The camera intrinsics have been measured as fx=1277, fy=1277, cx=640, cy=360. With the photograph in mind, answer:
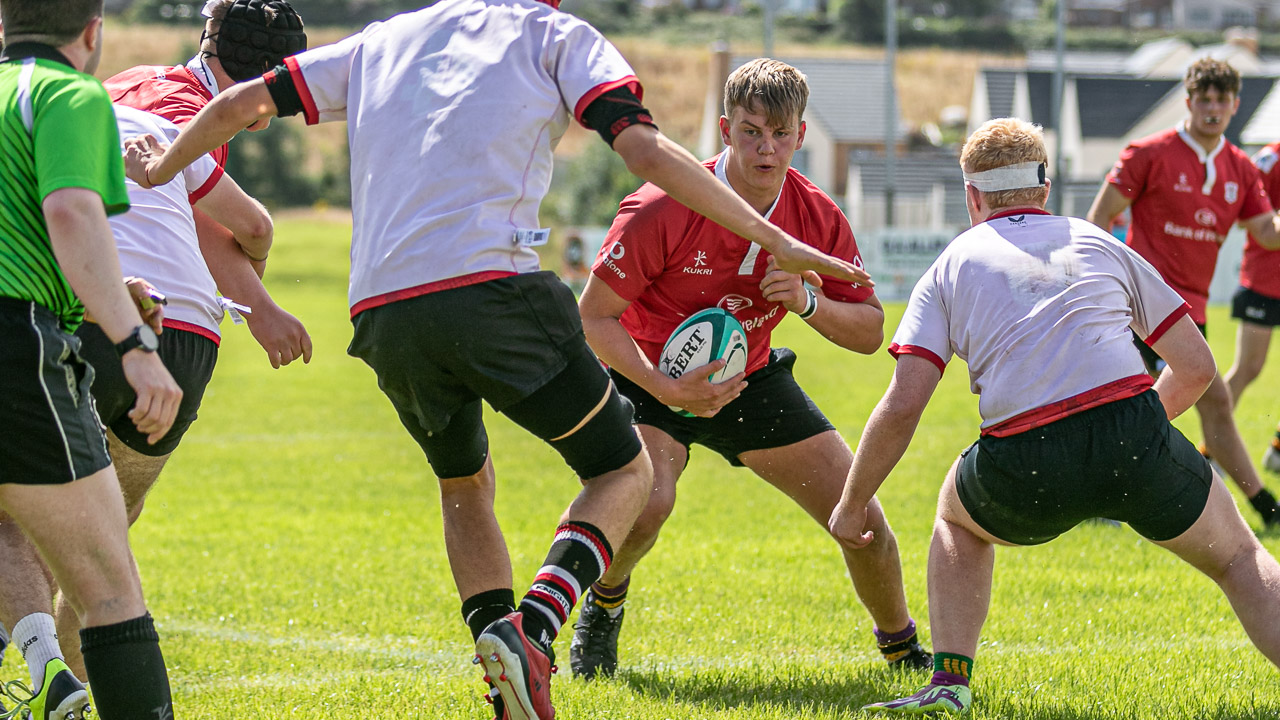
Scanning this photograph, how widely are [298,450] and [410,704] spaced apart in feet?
26.4

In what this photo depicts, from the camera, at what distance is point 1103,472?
3.92 meters

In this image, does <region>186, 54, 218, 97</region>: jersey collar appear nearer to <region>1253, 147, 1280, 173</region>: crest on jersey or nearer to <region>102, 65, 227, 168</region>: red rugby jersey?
<region>102, 65, 227, 168</region>: red rugby jersey

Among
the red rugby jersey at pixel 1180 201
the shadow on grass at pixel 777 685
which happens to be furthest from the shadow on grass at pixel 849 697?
the red rugby jersey at pixel 1180 201

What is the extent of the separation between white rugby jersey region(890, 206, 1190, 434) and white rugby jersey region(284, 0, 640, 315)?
52.0 inches

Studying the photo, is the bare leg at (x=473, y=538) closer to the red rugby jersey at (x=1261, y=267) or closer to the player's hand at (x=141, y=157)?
the player's hand at (x=141, y=157)

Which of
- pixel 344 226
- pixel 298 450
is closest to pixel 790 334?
pixel 298 450

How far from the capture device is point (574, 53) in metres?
3.55

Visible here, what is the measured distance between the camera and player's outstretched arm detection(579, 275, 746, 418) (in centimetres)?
449

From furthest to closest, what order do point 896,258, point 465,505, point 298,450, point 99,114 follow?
point 896,258 → point 298,450 → point 465,505 → point 99,114

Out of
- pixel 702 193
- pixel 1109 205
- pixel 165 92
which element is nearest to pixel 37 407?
pixel 702 193

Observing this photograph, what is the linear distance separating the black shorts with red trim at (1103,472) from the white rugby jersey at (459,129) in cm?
164

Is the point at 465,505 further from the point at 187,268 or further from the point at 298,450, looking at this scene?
the point at 298,450

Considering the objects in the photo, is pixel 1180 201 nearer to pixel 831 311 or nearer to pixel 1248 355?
pixel 1248 355

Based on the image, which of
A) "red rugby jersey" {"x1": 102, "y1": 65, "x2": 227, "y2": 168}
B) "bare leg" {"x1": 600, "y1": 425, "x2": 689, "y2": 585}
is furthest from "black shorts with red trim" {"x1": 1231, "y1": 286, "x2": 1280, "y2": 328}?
"red rugby jersey" {"x1": 102, "y1": 65, "x2": 227, "y2": 168}
